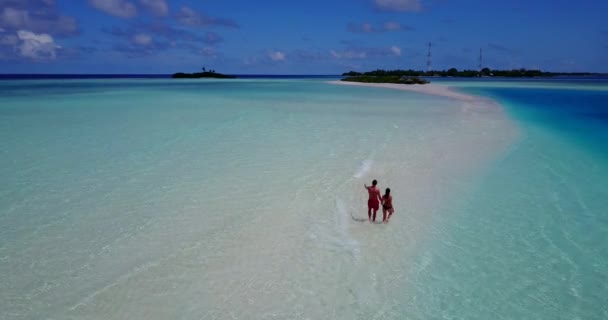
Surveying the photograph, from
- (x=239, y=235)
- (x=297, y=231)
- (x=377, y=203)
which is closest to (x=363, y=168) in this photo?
(x=377, y=203)

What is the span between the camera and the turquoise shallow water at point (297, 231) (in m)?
5.86

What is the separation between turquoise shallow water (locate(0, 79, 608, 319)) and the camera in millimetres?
5859

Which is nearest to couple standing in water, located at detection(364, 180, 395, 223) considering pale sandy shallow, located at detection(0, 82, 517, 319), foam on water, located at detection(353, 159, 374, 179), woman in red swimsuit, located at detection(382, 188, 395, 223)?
woman in red swimsuit, located at detection(382, 188, 395, 223)

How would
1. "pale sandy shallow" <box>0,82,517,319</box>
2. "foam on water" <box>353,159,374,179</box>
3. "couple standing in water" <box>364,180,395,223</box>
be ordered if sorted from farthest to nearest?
1. "foam on water" <box>353,159,374,179</box>
2. "couple standing in water" <box>364,180,395,223</box>
3. "pale sandy shallow" <box>0,82,517,319</box>

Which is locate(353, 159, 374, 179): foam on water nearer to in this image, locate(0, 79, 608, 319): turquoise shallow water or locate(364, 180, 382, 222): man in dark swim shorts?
locate(0, 79, 608, 319): turquoise shallow water

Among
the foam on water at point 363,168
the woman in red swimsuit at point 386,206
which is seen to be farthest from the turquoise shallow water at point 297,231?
the woman in red swimsuit at point 386,206

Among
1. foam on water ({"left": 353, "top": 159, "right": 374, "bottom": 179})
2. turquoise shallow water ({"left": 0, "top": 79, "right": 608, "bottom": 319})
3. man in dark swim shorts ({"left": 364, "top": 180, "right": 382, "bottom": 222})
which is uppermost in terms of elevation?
man in dark swim shorts ({"left": 364, "top": 180, "right": 382, "bottom": 222})

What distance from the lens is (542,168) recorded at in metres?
12.9

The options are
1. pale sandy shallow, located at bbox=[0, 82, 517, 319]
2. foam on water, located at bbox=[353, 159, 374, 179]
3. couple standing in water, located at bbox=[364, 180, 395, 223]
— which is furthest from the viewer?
foam on water, located at bbox=[353, 159, 374, 179]

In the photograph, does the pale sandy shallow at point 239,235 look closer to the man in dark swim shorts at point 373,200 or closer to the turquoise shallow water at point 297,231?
the turquoise shallow water at point 297,231

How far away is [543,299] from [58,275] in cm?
680

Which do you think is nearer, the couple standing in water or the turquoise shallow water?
the turquoise shallow water

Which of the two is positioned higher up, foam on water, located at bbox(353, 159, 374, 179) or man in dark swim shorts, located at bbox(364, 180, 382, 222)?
man in dark swim shorts, located at bbox(364, 180, 382, 222)

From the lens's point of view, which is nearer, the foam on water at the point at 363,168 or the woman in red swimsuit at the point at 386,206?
the woman in red swimsuit at the point at 386,206
